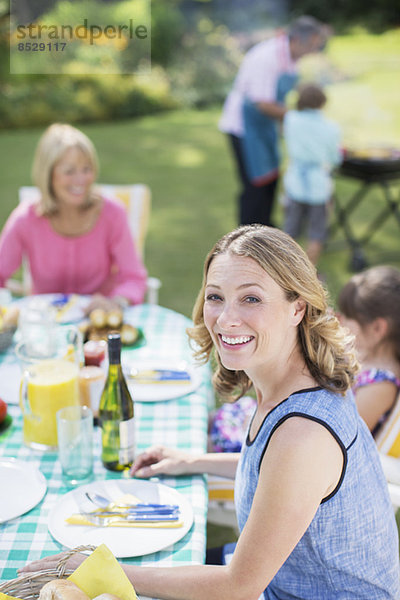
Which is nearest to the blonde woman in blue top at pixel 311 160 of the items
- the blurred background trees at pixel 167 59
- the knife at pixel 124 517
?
the knife at pixel 124 517

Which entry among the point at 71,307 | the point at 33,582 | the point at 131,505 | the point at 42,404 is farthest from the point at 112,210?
the point at 33,582

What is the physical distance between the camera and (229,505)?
2127 mm

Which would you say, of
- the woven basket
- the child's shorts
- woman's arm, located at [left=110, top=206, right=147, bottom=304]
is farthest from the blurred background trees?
the woven basket

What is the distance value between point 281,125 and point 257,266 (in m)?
4.36

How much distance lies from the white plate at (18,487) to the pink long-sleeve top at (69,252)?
1.46 metres

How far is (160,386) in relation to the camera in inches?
87.3

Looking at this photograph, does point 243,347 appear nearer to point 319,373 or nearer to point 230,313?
point 230,313

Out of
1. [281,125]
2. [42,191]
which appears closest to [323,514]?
[42,191]

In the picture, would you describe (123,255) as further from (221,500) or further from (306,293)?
(306,293)

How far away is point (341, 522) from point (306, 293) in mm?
486

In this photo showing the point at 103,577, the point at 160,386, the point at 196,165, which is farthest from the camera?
the point at 196,165

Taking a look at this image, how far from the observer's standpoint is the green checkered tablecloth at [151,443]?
150 cm

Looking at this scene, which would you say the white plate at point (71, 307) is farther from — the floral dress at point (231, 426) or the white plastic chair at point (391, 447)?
the white plastic chair at point (391, 447)

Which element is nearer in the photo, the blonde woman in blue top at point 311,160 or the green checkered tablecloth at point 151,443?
the green checkered tablecloth at point 151,443
